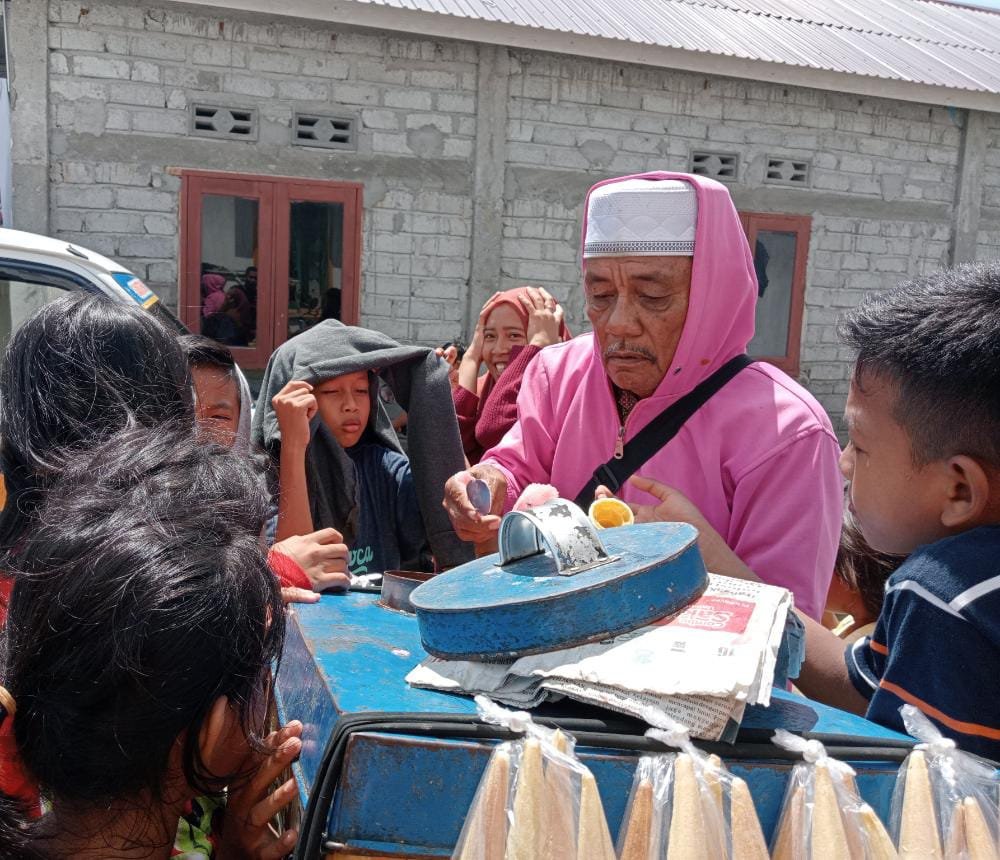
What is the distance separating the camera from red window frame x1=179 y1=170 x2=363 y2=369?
689 cm

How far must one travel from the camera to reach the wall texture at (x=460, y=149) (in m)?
6.67


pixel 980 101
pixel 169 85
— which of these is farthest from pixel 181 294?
pixel 980 101

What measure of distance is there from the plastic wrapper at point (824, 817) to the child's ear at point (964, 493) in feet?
1.27

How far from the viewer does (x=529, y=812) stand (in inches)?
30.1

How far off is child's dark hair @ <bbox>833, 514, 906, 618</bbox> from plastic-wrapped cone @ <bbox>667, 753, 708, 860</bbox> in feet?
4.33

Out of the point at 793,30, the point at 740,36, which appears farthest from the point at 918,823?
the point at 793,30

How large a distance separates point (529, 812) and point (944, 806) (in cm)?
38

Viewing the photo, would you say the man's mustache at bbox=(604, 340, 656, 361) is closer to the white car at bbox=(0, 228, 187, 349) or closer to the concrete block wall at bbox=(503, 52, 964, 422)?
the white car at bbox=(0, 228, 187, 349)

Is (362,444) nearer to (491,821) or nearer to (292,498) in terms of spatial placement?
(292,498)

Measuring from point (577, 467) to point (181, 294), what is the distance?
577 cm

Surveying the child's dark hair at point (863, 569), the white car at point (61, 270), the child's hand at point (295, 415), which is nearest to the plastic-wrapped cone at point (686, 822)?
the child's dark hair at point (863, 569)

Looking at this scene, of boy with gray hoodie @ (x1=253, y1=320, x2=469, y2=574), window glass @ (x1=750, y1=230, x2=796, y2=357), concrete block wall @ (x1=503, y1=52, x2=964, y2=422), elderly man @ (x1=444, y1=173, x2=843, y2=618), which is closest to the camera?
elderly man @ (x1=444, y1=173, x2=843, y2=618)

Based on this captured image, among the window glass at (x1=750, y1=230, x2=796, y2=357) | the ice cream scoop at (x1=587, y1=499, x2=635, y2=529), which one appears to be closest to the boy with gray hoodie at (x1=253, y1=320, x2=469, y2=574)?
the ice cream scoop at (x1=587, y1=499, x2=635, y2=529)

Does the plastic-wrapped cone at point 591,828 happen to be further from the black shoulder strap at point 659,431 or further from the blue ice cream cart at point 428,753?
the black shoulder strap at point 659,431
